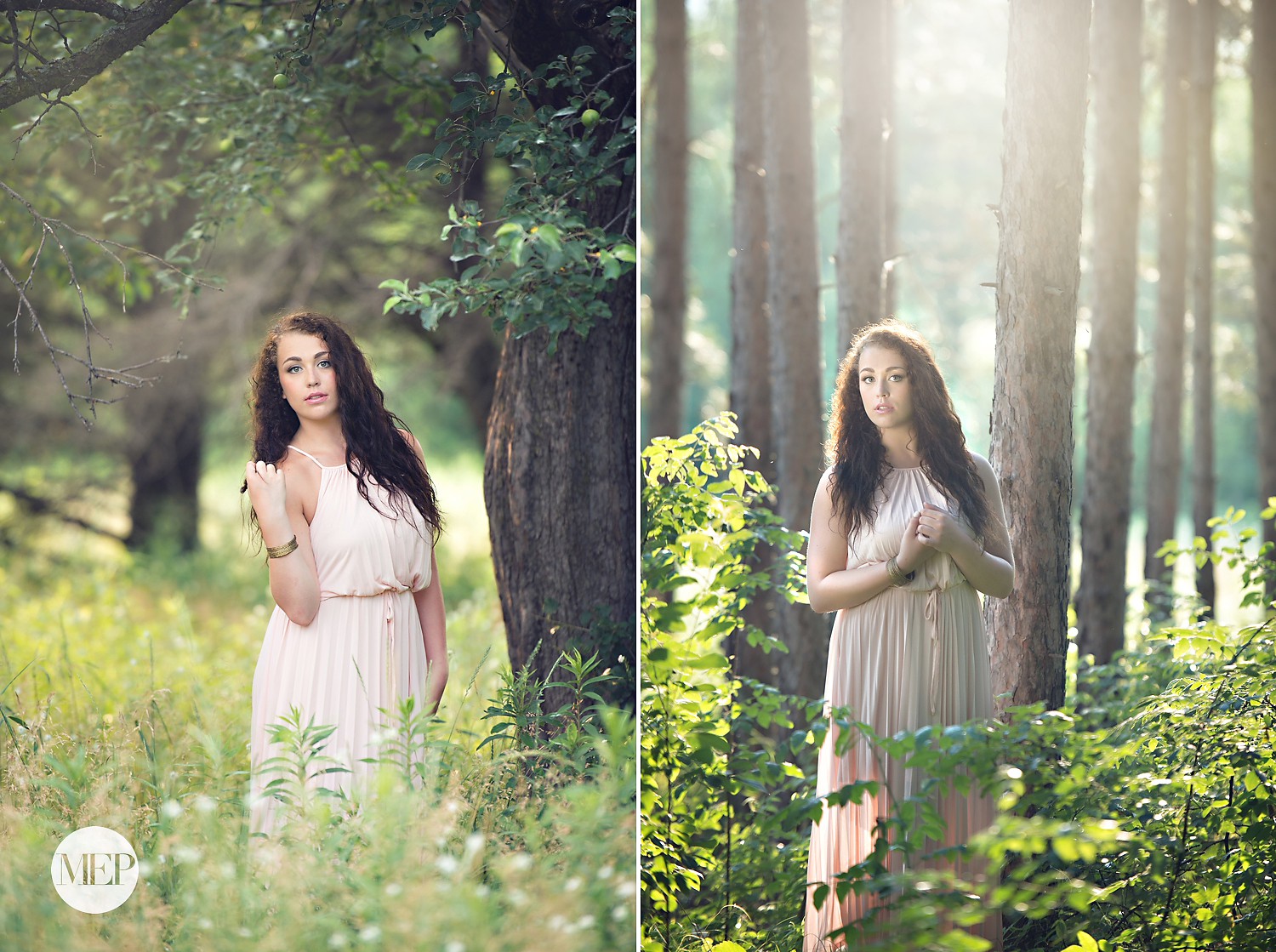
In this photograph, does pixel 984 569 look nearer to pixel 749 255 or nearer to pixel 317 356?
pixel 317 356

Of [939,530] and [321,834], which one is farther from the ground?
[939,530]

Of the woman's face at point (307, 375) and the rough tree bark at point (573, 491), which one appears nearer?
the woman's face at point (307, 375)

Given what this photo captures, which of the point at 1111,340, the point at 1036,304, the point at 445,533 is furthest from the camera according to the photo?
the point at 1111,340

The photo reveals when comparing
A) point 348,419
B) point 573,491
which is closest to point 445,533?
point 573,491

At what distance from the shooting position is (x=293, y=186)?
27.8 ft

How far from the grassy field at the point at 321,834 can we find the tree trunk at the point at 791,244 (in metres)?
1.79

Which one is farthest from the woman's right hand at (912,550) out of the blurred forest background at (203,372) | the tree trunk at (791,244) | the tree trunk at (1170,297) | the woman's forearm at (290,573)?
the tree trunk at (1170,297)

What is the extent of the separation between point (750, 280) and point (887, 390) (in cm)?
330

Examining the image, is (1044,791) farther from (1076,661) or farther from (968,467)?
(1076,661)

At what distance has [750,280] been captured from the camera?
19.8 ft

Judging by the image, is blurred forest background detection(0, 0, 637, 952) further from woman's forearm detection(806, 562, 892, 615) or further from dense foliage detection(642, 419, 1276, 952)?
woman's forearm detection(806, 562, 892, 615)

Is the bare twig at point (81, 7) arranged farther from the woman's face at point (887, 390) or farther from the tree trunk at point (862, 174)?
the woman's face at point (887, 390)

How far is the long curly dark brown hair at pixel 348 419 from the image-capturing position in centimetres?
321

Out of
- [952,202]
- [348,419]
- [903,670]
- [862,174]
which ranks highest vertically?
[952,202]
